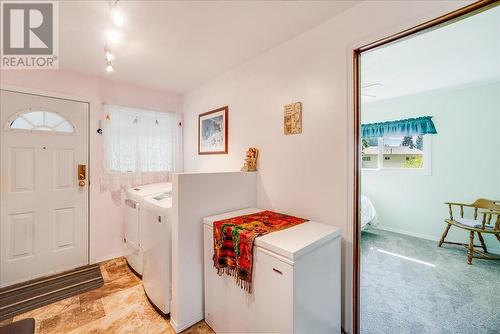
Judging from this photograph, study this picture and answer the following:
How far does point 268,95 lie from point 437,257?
313 centimetres

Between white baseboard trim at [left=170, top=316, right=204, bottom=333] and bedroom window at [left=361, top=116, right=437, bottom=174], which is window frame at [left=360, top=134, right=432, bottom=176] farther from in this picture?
white baseboard trim at [left=170, top=316, right=204, bottom=333]

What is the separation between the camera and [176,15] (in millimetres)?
1519

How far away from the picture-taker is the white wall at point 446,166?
2959 mm

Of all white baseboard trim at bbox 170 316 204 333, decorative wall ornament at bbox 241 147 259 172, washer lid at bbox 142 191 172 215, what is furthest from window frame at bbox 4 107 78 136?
white baseboard trim at bbox 170 316 204 333

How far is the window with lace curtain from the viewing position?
106 inches

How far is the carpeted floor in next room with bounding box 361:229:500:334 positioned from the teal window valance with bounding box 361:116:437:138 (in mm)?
1905

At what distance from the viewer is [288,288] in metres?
1.07

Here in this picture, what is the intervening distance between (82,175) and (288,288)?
9.03 ft

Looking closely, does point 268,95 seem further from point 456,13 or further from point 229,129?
point 456,13

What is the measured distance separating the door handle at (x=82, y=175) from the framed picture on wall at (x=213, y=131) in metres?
1.43

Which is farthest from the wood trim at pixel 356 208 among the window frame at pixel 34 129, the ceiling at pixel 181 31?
the window frame at pixel 34 129

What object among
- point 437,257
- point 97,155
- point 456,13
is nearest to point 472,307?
point 437,257

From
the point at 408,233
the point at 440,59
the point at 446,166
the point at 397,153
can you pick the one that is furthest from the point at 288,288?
the point at 397,153

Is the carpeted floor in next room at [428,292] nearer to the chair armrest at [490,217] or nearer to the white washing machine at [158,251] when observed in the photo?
the chair armrest at [490,217]
